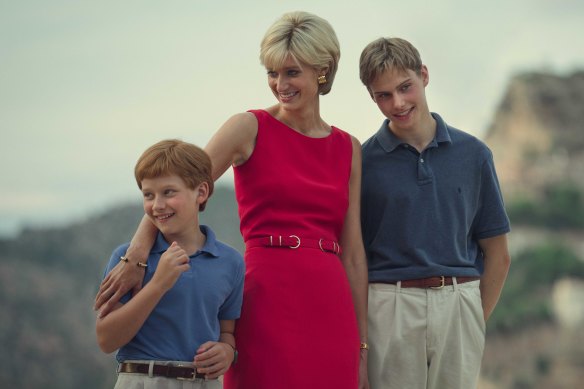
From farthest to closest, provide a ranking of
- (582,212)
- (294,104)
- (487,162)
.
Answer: (582,212) → (487,162) → (294,104)

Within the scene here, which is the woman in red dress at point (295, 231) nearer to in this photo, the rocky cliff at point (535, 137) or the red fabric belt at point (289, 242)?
the red fabric belt at point (289, 242)

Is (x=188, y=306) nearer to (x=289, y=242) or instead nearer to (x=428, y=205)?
(x=289, y=242)

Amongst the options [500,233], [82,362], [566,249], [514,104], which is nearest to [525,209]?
[566,249]

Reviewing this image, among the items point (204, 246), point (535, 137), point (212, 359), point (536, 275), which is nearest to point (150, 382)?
point (212, 359)

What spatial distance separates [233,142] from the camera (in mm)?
3033

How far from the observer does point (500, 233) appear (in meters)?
3.38

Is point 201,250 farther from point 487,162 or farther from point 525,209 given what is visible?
point 525,209

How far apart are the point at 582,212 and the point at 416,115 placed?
23.0 m

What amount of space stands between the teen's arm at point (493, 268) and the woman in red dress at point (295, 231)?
1.56 feet

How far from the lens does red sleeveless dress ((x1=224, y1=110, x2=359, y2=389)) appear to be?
2.97 m

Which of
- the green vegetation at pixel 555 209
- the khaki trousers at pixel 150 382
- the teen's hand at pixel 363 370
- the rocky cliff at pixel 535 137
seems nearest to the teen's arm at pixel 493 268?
the teen's hand at pixel 363 370

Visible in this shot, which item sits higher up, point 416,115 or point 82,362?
point 416,115

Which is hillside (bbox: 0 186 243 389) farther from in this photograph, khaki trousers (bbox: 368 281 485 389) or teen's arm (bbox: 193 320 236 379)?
teen's arm (bbox: 193 320 236 379)

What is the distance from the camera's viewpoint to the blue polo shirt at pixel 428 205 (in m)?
3.23
